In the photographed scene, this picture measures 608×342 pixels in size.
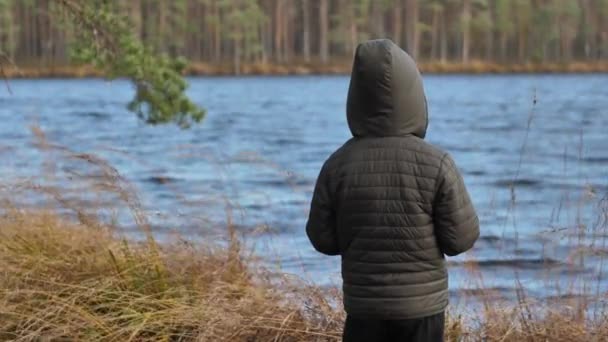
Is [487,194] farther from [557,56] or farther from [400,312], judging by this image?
[557,56]

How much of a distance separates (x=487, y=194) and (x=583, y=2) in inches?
3020

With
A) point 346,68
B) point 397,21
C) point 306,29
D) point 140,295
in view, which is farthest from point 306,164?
point 397,21

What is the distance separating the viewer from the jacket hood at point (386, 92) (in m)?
3.50

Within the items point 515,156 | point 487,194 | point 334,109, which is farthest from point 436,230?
point 334,109

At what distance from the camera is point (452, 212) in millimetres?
3463

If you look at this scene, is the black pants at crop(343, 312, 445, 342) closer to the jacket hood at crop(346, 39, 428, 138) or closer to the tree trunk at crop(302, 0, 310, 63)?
the jacket hood at crop(346, 39, 428, 138)

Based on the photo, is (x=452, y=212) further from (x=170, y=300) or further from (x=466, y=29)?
(x=466, y=29)

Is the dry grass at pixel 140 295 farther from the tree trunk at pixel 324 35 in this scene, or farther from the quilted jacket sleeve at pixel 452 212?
the tree trunk at pixel 324 35

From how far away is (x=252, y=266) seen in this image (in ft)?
19.7

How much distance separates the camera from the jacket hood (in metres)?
3.50

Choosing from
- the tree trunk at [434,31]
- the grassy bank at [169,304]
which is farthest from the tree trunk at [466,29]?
the grassy bank at [169,304]

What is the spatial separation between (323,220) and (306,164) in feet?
45.9

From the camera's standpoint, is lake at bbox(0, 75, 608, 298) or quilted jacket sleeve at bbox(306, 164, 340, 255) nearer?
quilted jacket sleeve at bbox(306, 164, 340, 255)

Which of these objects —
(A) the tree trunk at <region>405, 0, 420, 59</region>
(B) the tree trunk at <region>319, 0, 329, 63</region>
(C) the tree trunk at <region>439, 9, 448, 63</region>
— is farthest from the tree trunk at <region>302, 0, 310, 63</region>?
(C) the tree trunk at <region>439, 9, 448, 63</region>
